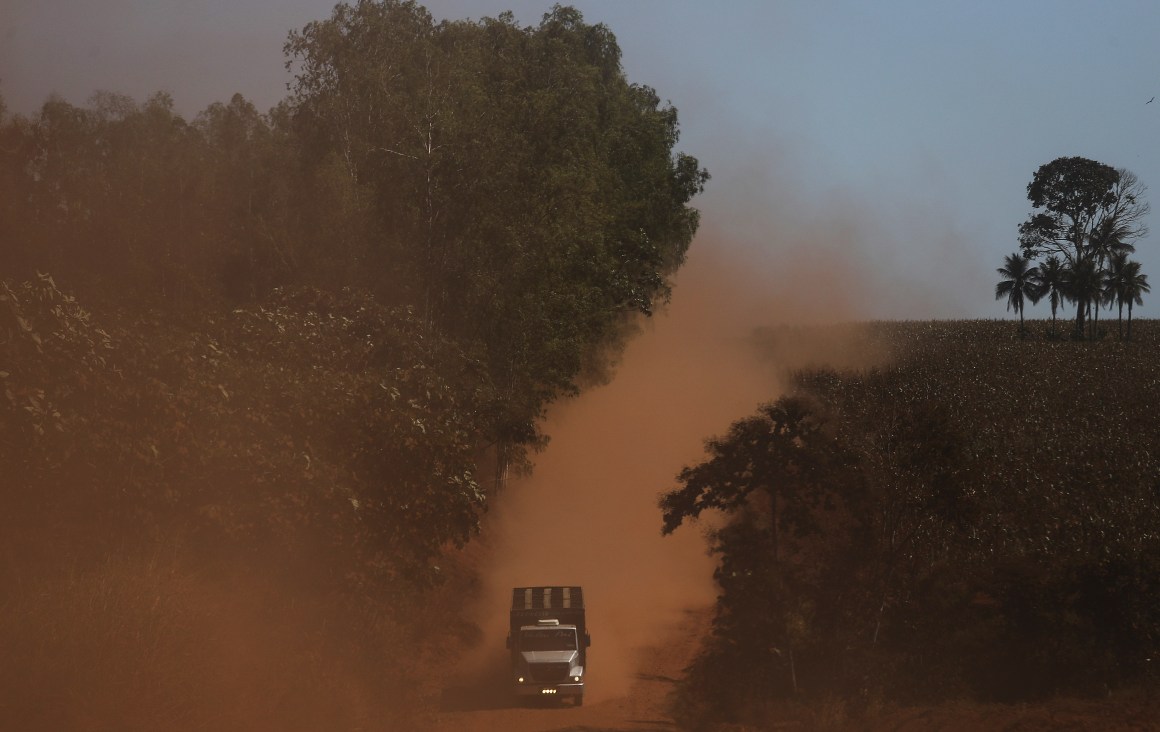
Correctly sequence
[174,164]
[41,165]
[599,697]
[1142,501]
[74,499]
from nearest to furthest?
[74,499] → [599,697] → [1142,501] → [41,165] → [174,164]

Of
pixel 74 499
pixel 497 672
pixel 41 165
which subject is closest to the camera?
pixel 74 499

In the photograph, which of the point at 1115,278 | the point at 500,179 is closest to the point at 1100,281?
the point at 1115,278

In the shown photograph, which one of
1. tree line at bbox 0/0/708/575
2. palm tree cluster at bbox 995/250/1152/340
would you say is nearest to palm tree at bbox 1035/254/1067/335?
palm tree cluster at bbox 995/250/1152/340

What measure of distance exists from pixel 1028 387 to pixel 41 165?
63028mm

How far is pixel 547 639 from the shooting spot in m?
31.4

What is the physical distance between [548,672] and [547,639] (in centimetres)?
98

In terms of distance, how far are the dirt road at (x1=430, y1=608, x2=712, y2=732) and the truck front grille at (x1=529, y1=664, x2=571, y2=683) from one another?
2.77ft

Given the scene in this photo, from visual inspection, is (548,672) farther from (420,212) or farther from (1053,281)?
(1053,281)

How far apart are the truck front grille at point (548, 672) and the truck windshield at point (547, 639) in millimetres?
587

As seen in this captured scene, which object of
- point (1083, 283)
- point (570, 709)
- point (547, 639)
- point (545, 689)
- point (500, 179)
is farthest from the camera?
point (1083, 283)

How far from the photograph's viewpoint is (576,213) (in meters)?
47.8

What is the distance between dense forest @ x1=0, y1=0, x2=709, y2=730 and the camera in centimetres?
1986

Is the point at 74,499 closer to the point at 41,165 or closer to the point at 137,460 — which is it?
the point at 137,460

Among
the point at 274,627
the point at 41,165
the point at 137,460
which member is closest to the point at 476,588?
the point at 274,627
